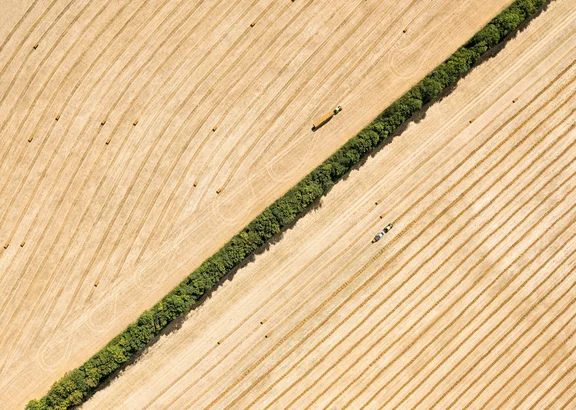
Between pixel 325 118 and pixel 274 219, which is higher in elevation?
pixel 325 118

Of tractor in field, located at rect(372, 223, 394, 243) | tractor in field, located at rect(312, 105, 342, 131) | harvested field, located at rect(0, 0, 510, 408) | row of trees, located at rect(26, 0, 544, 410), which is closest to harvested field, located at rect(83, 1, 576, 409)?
tractor in field, located at rect(372, 223, 394, 243)

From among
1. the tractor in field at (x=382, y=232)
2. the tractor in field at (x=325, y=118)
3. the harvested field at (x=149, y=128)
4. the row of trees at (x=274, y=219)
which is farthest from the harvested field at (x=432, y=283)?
the tractor in field at (x=325, y=118)

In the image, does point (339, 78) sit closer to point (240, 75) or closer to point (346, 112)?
point (346, 112)

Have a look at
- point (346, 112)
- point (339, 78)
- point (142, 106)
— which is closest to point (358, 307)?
point (346, 112)

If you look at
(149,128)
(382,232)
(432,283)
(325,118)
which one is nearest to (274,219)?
(382,232)

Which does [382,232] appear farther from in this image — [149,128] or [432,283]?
[149,128]

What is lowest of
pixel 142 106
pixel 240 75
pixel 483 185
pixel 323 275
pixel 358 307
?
pixel 358 307
